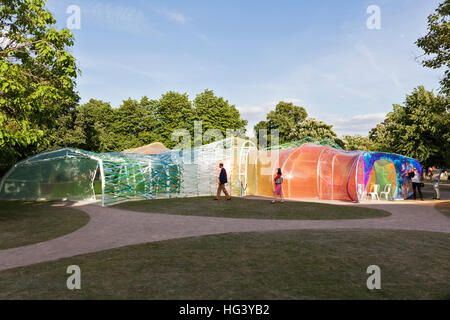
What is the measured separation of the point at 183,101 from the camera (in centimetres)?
4747

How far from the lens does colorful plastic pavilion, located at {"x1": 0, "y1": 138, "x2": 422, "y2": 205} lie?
19609 mm

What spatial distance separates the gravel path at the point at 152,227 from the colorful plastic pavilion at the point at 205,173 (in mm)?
5431

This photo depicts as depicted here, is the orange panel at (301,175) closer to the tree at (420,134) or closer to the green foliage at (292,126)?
the tree at (420,134)

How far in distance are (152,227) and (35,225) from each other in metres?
4.27

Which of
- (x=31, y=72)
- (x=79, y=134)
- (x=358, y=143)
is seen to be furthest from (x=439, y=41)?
(x=358, y=143)

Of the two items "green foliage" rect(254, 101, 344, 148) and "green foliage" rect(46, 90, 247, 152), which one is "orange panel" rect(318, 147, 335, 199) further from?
"green foliage" rect(254, 101, 344, 148)

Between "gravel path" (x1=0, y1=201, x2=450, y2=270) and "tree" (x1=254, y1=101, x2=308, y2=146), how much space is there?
42853 mm

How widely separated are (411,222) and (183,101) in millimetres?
39612

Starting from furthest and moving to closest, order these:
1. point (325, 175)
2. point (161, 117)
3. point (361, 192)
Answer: point (161, 117)
point (325, 175)
point (361, 192)

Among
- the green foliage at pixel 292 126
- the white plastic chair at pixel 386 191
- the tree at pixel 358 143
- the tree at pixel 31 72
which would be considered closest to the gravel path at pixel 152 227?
the tree at pixel 31 72

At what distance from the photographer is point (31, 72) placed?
38.8 ft

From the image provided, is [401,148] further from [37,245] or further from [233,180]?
[37,245]

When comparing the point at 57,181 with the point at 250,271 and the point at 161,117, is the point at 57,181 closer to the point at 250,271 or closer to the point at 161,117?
the point at 250,271
